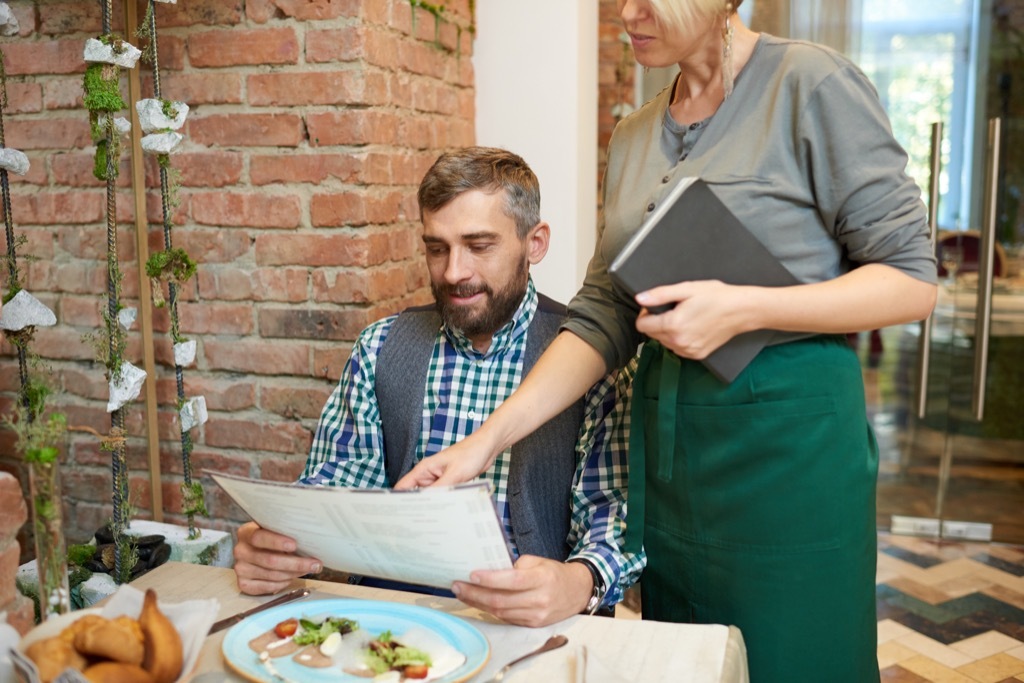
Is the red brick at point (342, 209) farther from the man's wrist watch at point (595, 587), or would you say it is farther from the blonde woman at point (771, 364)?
the man's wrist watch at point (595, 587)

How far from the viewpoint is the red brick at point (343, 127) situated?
199 cm

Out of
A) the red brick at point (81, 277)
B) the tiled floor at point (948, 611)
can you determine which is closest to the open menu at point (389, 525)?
the red brick at point (81, 277)

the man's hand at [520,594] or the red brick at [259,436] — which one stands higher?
the man's hand at [520,594]

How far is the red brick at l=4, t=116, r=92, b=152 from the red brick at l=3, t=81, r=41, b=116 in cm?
3

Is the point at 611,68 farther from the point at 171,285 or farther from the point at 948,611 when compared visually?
the point at 171,285

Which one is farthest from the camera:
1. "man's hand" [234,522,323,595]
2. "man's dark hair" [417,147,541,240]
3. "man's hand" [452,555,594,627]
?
"man's dark hair" [417,147,541,240]

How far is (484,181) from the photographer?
167cm

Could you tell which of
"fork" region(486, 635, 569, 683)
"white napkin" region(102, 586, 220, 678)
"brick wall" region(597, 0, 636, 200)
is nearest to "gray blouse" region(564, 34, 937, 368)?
"fork" region(486, 635, 569, 683)

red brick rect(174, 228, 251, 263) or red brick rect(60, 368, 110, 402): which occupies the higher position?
red brick rect(174, 228, 251, 263)

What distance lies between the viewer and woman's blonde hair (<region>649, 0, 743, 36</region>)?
1.20m

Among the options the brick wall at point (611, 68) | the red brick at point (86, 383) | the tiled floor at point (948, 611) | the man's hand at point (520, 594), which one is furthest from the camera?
the brick wall at point (611, 68)

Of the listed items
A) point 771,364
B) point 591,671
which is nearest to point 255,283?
point 771,364

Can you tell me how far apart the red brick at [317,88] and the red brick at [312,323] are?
0.43m

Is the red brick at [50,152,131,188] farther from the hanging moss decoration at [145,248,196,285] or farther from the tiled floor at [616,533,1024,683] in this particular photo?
the tiled floor at [616,533,1024,683]
